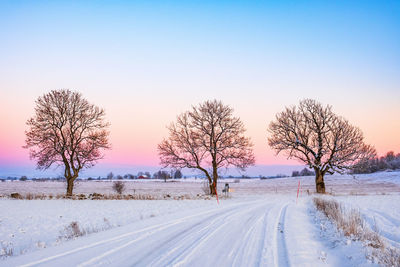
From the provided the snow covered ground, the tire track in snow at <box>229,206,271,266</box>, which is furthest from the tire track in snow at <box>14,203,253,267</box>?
the snow covered ground

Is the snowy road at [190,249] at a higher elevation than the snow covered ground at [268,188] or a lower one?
higher

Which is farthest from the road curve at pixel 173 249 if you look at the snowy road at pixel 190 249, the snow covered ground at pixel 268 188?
the snow covered ground at pixel 268 188

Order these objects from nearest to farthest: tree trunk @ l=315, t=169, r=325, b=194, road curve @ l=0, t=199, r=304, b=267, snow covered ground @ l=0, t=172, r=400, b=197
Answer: road curve @ l=0, t=199, r=304, b=267 → tree trunk @ l=315, t=169, r=325, b=194 → snow covered ground @ l=0, t=172, r=400, b=197

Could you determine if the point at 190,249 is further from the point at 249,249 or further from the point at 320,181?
the point at 320,181

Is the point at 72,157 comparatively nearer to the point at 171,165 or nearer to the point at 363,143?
the point at 171,165

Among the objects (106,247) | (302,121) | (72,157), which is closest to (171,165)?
(72,157)

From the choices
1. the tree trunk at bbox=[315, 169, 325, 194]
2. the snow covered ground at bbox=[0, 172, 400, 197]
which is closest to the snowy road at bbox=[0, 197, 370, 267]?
the tree trunk at bbox=[315, 169, 325, 194]

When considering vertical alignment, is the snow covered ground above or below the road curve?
below

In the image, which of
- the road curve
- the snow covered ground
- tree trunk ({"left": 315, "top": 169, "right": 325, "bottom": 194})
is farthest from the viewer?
the snow covered ground

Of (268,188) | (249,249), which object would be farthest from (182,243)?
(268,188)

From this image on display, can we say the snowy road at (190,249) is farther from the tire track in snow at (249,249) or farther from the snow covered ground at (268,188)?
the snow covered ground at (268,188)

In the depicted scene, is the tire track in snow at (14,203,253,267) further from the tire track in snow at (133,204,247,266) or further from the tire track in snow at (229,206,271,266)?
→ the tire track in snow at (229,206,271,266)

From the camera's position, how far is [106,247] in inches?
262

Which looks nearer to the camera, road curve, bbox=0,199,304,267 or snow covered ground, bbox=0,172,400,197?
road curve, bbox=0,199,304,267
